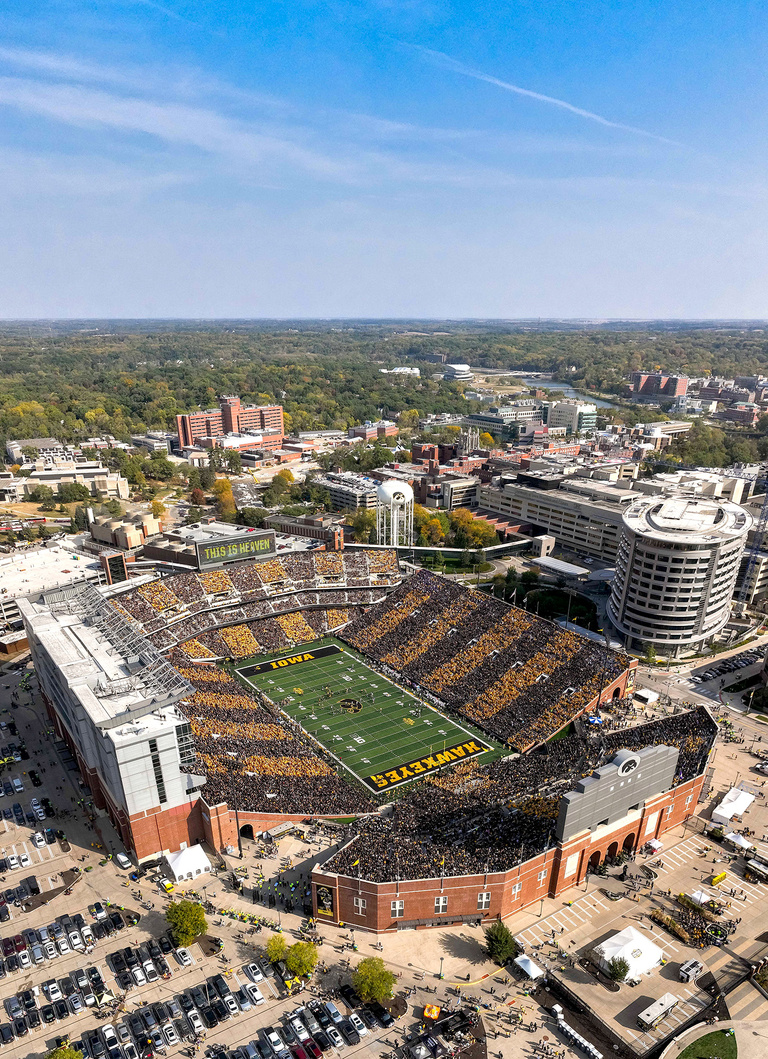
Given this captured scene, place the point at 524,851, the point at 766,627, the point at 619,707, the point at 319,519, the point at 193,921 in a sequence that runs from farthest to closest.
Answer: the point at 319,519
the point at 766,627
the point at 619,707
the point at 524,851
the point at 193,921

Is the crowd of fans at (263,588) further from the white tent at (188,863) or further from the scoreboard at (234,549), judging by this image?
the white tent at (188,863)

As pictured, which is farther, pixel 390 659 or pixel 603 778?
pixel 390 659

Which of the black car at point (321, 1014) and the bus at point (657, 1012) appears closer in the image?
the black car at point (321, 1014)

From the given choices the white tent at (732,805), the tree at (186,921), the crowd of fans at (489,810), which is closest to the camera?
the tree at (186,921)

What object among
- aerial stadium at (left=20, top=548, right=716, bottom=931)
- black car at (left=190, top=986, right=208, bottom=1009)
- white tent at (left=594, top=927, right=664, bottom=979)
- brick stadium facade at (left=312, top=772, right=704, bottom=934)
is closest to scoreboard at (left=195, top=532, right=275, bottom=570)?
aerial stadium at (left=20, top=548, right=716, bottom=931)

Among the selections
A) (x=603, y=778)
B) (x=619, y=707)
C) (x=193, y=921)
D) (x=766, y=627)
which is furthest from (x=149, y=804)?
(x=766, y=627)

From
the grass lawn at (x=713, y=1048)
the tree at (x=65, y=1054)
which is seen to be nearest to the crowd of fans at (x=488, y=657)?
the grass lawn at (x=713, y=1048)

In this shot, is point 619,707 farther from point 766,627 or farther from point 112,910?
point 112,910
